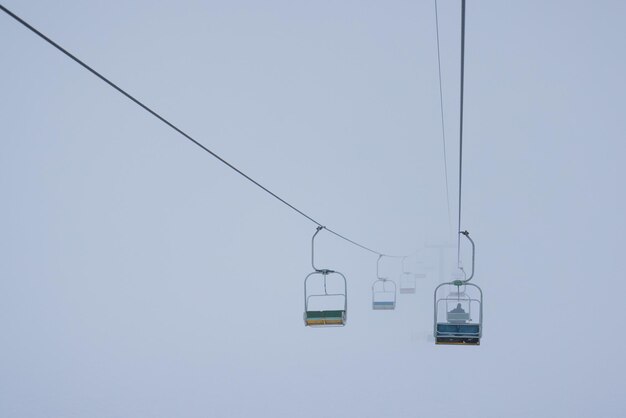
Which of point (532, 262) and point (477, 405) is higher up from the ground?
point (532, 262)

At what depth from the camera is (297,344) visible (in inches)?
6988

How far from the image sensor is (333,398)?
13150 cm

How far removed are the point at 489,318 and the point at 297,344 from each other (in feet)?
137

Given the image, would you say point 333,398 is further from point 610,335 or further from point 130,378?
point 610,335

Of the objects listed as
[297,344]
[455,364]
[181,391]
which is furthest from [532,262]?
[181,391]

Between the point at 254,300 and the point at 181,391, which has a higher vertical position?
the point at 254,300

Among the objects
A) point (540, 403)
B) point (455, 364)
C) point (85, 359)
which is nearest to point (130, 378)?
point (85, 359)

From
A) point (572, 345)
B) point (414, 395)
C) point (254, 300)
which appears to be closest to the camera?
point (414, 395)

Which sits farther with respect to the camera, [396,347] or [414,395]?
[396,347]

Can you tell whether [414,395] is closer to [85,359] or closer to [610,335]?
[610,335]

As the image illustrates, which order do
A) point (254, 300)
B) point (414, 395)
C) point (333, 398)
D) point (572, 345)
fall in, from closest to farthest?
point (333, 398), point (414, 395), point (254, 300), point (572, 345)

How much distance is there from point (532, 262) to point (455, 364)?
2527cm

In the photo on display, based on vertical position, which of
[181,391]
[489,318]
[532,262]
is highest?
[532,262]

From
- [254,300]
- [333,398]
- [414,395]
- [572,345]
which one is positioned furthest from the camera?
[572,345]
